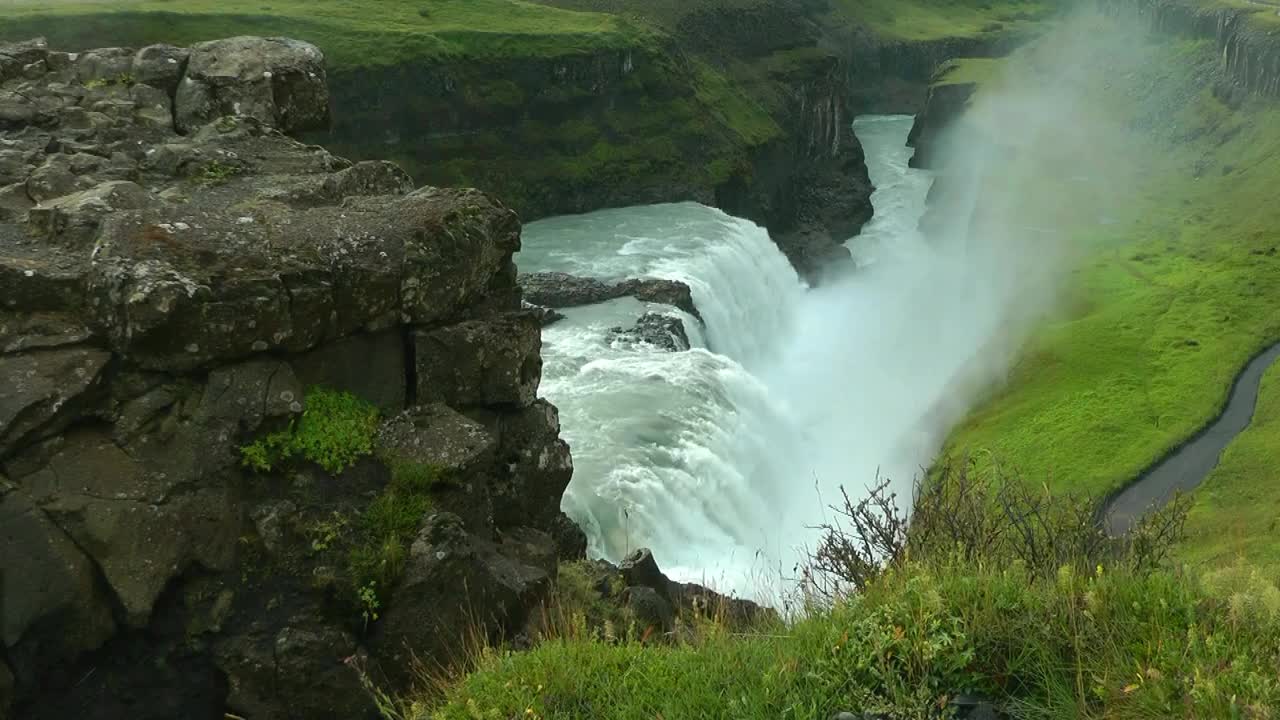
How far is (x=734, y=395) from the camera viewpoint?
38250 millimetres

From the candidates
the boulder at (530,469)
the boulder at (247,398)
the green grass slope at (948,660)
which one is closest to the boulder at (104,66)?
the boulder at (247,398)

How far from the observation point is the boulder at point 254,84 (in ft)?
57.4

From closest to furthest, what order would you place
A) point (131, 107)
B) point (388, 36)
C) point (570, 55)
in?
point (131, 107) < point (388, 36) < point (570, 55)

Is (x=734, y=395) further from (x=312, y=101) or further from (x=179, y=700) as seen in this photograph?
(x=179, y=700)

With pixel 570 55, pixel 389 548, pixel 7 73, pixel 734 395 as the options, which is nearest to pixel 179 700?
pixel 389 548

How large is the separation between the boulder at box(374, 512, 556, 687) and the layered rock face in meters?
0.02

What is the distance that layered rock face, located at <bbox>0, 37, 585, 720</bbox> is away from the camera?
1119 cm

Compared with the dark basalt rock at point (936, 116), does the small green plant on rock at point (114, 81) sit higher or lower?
higher

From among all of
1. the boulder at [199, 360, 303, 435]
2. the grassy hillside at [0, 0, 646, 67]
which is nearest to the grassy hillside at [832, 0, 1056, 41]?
the grassy hillside at [0, 0, 646, 67]

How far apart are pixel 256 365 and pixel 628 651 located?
6095 mm

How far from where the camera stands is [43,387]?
11.4 m

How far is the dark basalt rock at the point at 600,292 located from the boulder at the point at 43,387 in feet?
113

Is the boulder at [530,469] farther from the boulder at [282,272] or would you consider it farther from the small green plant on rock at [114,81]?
the small green plant on rock at [114,81]

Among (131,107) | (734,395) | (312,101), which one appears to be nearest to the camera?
(131,107)
